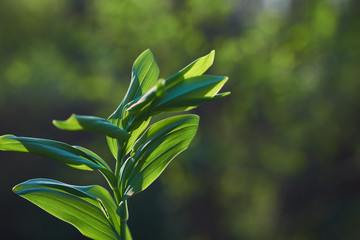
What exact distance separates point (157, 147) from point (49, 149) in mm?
124

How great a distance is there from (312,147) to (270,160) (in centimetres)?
70

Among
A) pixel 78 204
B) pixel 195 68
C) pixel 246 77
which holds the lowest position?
pixel 78 204

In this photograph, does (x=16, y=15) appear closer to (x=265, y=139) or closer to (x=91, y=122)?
(x=265, y=139)

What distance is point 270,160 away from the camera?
23.3 ft

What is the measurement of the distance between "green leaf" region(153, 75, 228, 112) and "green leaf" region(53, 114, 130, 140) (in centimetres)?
5

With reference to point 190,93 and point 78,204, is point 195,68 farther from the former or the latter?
point 78,204

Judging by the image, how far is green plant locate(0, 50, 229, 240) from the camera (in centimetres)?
46

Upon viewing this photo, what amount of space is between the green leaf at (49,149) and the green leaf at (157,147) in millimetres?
41

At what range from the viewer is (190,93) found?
0.45 metres

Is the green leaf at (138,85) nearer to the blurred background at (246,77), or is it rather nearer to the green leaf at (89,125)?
the green leaf at (89,125)

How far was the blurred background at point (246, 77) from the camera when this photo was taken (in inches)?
253

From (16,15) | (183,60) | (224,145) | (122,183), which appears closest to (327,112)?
(224,145)

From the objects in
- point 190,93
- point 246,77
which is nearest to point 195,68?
point 190,93

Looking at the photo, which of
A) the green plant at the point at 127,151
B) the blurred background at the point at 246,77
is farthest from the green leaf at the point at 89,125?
the blurred background at the point at 246,77
